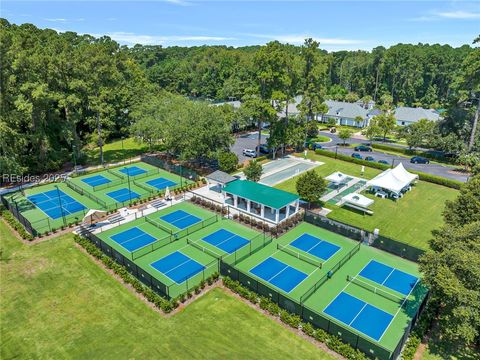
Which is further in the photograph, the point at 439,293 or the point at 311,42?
the point at 311,42

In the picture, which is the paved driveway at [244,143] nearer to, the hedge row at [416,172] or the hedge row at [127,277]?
the hedge row at [416,172]

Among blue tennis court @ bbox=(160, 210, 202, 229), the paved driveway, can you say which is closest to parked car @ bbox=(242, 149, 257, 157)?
the paved driveway

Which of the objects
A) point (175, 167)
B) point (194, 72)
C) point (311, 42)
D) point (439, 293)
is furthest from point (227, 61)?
point (439, 293)

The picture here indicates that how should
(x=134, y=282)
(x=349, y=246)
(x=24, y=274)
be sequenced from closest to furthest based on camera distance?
(x=134, y=282) < (x=24, y=274) < (x=349, y=246)

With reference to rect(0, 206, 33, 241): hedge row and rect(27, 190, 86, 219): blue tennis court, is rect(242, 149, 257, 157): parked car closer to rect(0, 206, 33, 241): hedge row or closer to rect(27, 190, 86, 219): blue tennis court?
rect(27, 190, 86, 219): blue tennis court

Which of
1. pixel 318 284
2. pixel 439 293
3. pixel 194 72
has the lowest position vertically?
pixel 318 284

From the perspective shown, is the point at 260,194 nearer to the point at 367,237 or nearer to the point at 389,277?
the point at 367,237

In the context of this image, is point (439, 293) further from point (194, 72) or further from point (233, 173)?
point (194, 72)
